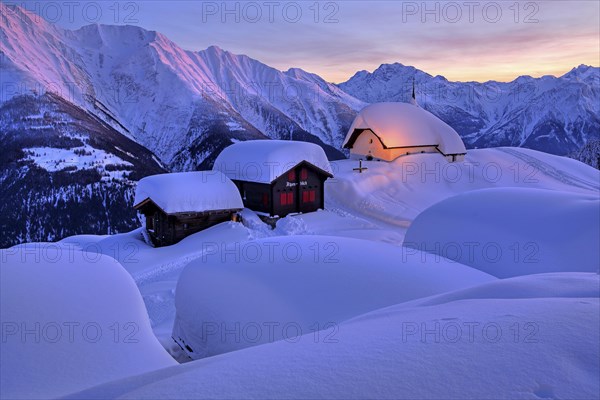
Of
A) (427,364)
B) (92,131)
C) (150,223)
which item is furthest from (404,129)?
(92,131)

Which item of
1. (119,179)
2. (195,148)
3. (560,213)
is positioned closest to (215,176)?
(560,213)

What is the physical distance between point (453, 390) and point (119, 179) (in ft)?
262

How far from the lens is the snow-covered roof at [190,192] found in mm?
21828

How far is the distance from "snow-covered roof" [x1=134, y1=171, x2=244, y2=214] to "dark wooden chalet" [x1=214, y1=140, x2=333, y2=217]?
5.21 ft

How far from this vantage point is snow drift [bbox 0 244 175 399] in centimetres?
417

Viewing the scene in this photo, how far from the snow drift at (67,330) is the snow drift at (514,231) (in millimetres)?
8543

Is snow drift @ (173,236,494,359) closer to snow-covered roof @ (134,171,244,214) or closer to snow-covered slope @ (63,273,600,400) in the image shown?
snow-covered slope @ (63,273,600,400)

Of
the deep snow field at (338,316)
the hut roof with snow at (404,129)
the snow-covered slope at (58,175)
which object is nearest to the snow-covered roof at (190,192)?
the deep snow field at (338,316)

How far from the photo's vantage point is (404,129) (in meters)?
34.6

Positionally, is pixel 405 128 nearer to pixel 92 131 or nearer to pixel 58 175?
pixel 58 175

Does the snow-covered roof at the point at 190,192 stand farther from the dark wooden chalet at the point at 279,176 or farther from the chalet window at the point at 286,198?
the chalet window at the point at 286,198

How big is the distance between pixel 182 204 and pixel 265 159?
17.9ft

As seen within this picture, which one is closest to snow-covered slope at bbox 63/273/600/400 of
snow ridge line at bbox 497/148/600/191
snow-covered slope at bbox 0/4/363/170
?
snow ridge line at bbox 497/148/600/191

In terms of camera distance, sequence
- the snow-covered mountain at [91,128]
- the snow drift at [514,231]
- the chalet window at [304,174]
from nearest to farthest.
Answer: the snow drift at [514,231], the chalet window at [304,174], the snow-covered mountain at [91,128]
